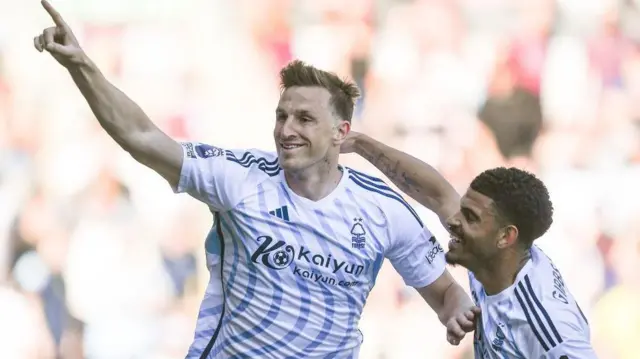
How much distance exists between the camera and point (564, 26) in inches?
194

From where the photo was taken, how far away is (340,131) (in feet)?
9.53

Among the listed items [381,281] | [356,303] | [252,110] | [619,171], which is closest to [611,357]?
[619,171]

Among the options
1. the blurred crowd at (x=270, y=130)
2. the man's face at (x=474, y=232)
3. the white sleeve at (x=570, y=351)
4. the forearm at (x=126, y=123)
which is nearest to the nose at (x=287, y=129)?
the forearm at (x=126, y=123)

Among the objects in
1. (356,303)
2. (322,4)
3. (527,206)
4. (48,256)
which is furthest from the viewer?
(322,4)

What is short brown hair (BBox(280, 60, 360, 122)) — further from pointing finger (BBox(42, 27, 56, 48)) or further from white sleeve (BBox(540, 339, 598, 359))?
white sleeve (BBox(540, 339, 598, 359))

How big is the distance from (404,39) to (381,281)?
1180mm

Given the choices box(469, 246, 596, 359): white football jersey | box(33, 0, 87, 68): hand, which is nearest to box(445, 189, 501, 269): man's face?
box(469, 246, 596, 359): white football jersey

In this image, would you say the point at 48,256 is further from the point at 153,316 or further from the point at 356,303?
the point at 356,303

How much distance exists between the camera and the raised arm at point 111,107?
7.66 ft

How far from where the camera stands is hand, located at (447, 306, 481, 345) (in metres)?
2.58

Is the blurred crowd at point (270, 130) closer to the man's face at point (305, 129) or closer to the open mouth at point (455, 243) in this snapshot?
the man's face at point (305, 129)

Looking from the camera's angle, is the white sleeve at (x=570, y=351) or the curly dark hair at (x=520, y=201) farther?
the curly dark hair at (x=520, y=201)

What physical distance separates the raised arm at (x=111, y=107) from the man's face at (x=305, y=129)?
1.02 ft

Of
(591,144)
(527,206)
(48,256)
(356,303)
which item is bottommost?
(356,303)
